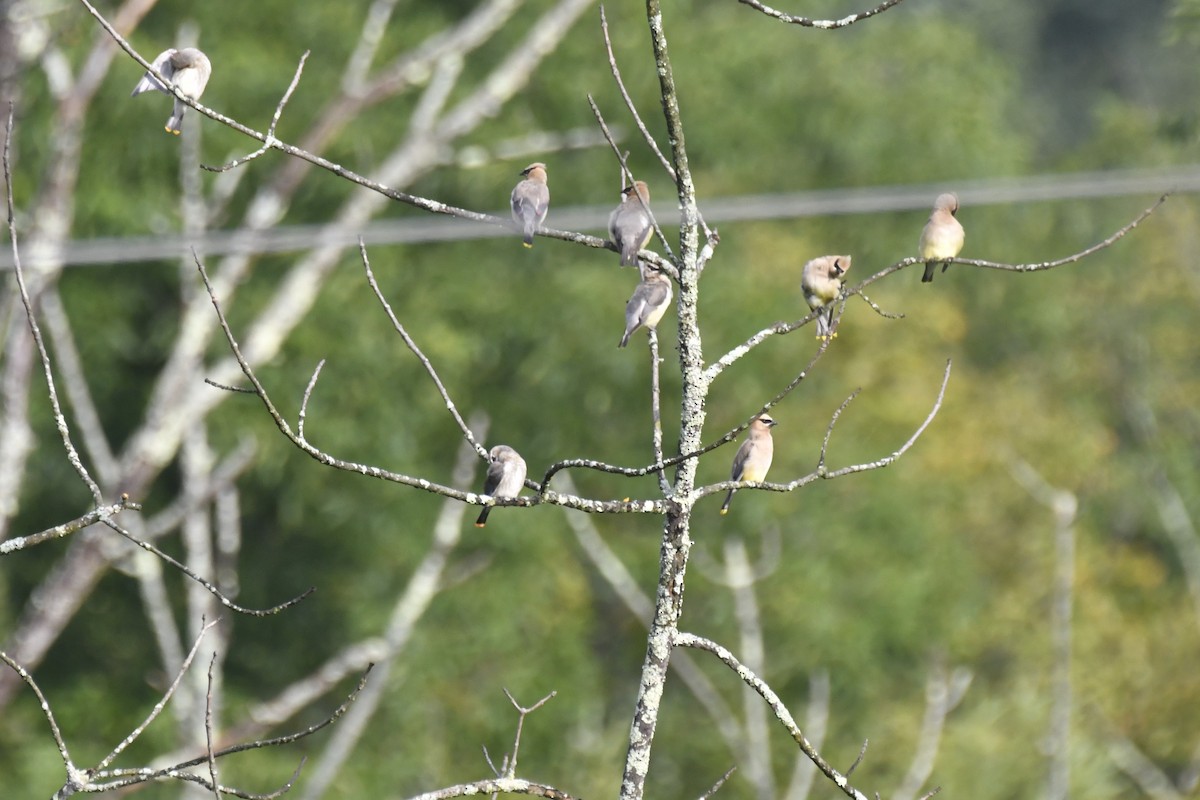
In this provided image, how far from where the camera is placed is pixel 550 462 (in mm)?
23141

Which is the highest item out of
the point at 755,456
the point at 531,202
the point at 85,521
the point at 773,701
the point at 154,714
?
the point at 755,456

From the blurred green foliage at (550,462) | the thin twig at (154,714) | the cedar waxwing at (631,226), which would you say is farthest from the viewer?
Answer: the blurred green foliage at (550,462)

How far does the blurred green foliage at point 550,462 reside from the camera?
66.7 ft

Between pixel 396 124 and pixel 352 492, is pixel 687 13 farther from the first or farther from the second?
pixel 352 492

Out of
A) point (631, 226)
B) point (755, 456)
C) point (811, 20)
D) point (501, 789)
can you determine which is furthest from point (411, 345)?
point (755, 456)

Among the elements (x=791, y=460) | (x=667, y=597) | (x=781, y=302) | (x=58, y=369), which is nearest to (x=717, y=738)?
(x=791, y=460)

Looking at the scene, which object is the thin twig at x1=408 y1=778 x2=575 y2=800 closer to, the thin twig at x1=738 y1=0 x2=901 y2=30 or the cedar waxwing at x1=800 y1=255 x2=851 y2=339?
the thin twig at x1=738 y1=0 x2=901 y2=30

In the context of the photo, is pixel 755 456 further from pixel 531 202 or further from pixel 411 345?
pixel 411 345

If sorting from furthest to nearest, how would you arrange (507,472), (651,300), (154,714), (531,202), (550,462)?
(550,462), (507,472), (651,300), (531,202), (154,714)

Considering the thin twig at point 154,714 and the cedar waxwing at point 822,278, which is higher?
the cedar waxwing at point 822,278

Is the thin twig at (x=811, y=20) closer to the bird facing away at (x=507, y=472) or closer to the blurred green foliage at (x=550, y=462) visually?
the bird facing away at (x=507, y=472)

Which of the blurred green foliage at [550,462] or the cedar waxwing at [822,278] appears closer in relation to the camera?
the cedar waxwing at [822,278]

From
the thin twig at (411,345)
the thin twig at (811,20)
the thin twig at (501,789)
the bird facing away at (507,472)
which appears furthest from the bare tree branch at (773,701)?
the bird facing away at (507,472)

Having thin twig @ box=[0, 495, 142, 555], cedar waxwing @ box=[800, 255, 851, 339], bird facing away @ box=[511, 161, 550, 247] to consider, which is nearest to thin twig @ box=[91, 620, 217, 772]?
thin twig @ box=[0, 495, 142, 555]
